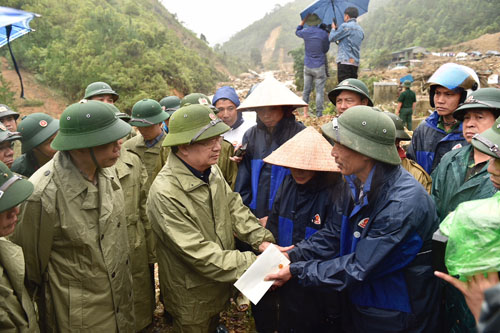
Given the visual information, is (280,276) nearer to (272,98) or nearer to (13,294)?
(13,294)

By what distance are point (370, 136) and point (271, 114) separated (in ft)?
4.99

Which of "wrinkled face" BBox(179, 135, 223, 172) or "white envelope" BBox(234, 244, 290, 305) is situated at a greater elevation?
"wrinkled face" BBox(179, 135, 223, 172)

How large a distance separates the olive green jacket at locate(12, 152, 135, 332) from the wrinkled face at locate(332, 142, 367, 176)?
5.66 ft

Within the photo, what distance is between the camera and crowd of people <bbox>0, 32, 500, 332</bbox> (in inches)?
73.0

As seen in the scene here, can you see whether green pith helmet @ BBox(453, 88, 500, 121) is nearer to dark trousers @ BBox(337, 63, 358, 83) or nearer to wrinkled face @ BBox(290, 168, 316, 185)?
wrinkled face @ BBox(290, 168, 316, 185)

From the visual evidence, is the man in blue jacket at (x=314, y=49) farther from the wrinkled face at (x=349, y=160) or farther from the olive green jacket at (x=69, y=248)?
the olive green jacket at (x=69, y=248)

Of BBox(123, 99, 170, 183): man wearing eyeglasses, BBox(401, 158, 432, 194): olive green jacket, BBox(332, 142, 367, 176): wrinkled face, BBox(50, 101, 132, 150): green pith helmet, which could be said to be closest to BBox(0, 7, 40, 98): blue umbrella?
BBox(123, 99, 170, 183): man wearing eyeglasses

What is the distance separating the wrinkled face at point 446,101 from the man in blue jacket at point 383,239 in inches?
70.9

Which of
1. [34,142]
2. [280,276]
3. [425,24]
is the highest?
[425,24]

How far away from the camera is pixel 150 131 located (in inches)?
161

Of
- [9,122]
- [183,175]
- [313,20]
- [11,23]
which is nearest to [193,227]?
[183,175]

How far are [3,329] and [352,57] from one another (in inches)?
276

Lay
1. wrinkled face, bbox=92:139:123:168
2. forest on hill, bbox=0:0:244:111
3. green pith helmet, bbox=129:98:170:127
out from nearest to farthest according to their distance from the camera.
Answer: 1. wrinkled face, bbox=92:139:123:168
2. green pith helmet, bbox=129:98:170:127
3. forest on hill, bbox=0:0:244:111

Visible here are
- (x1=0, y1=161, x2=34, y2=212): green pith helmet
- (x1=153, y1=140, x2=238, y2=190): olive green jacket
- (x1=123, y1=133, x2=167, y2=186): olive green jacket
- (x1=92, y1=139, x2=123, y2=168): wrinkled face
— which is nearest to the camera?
(x1=0, y1=161, x2=34, y2=212): green pith helmet
